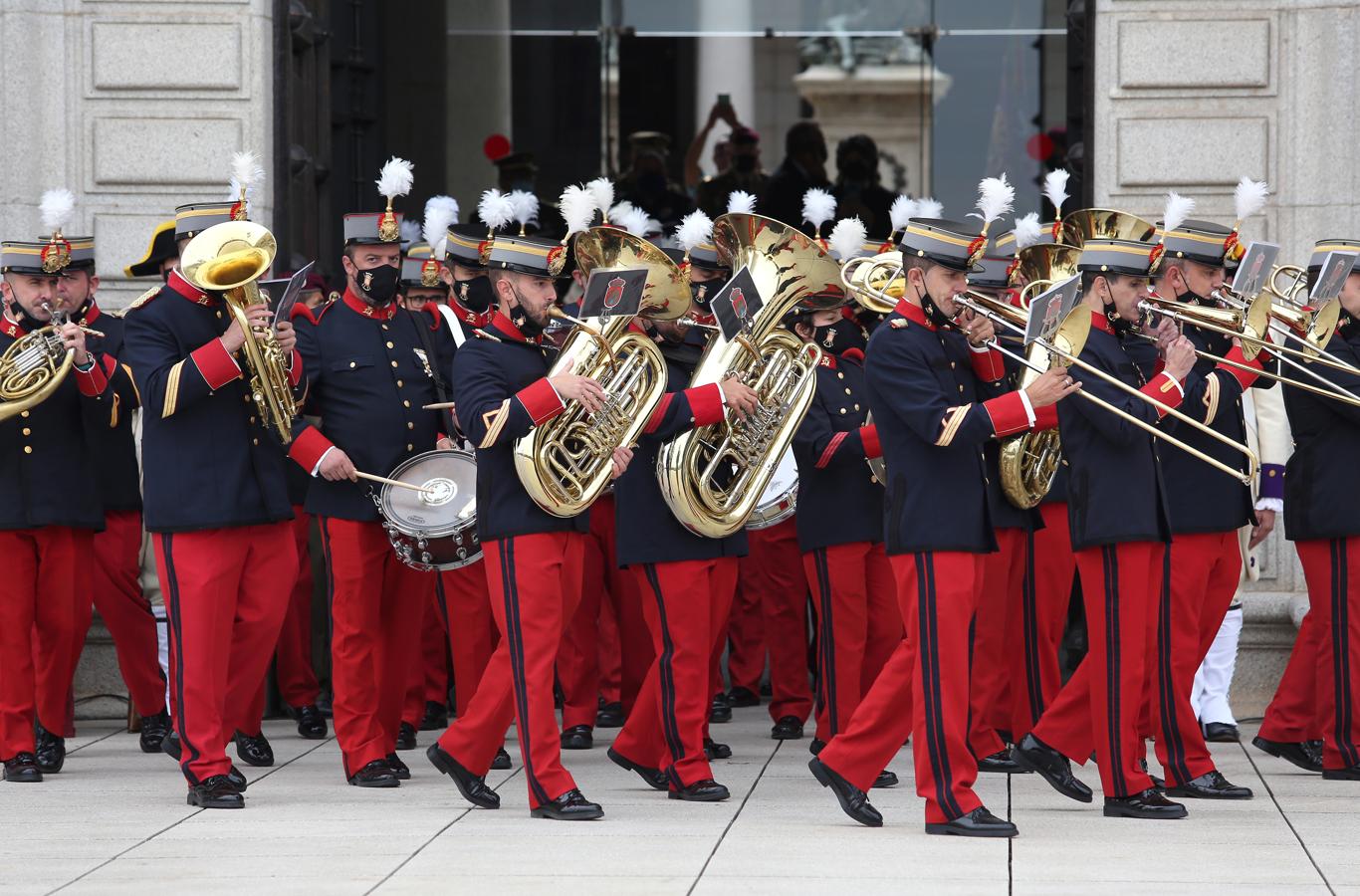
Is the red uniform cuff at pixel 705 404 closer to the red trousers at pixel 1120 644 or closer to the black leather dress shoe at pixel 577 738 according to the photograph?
the red trousers at pixel 1120 644

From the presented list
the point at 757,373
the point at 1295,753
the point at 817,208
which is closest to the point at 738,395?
the point at 757,373

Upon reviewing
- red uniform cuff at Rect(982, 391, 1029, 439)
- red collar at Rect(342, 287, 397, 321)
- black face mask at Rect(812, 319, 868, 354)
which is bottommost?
red uniform cuff at Rect(982, 391, 1029, 439)

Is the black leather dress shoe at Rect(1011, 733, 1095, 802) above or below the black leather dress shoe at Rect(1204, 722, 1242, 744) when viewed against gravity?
above

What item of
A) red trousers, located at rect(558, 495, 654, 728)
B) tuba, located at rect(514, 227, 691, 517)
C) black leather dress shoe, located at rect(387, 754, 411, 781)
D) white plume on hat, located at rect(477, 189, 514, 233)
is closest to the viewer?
tuba, located at rect(514, 227, 691, 517)

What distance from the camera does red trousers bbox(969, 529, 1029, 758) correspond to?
26.7 ft

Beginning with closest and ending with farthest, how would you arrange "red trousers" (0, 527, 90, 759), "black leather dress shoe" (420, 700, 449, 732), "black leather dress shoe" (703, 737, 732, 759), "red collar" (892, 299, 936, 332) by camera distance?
1. "red collar" (892, 299, 936, 332)
2. "red trousers" (0, 527, 90, 759)
3. "black leather dress shoe" (703, 737, 732, 759)
4. "black leather dress shoe" (420, 700, 449, 732)

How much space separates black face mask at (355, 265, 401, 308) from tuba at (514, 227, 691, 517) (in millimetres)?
1265

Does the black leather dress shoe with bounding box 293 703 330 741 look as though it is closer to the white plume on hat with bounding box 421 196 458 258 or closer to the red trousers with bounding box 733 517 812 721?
the red trousers with bounding box 733 517 812 721

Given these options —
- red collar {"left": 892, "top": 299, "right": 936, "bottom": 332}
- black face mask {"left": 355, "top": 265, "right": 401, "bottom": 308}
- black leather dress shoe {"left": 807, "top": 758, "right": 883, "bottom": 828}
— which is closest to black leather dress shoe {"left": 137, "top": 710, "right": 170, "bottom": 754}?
black face mask {"left": 355, "top": 265, "right": 401, "bottom": 308}

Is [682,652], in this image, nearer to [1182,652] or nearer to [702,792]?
[702,792]

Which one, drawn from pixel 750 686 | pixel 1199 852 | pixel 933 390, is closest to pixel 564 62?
pixel 750 686

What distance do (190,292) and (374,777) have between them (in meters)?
1.87

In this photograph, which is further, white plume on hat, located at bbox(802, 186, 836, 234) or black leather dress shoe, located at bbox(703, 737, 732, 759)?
white plume on hat, located at bbox(802, 186, 836, 234)

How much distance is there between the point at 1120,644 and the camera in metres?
7.19
